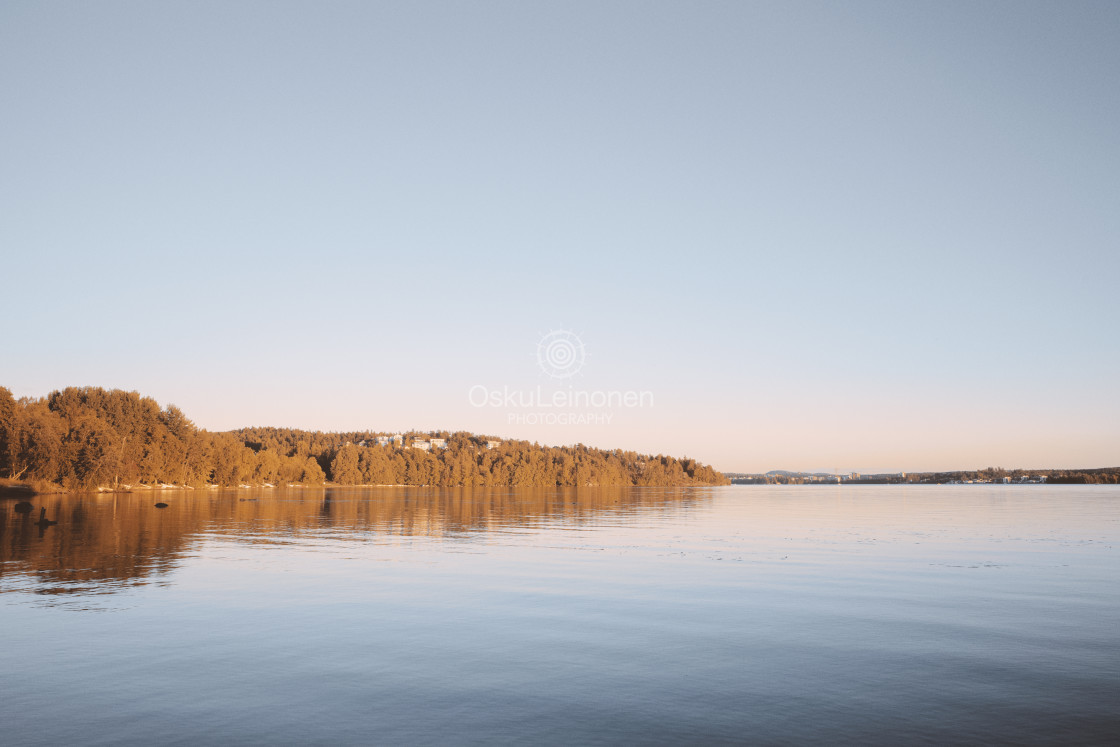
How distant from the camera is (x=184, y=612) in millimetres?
25891

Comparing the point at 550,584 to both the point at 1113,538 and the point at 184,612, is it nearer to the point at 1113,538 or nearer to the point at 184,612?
the point at 184,612

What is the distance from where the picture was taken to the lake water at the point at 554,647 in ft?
47.8

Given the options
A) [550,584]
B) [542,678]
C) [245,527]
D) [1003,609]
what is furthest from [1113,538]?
[245,527]

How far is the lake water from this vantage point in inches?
573

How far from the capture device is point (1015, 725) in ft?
48.0

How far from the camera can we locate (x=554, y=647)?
21.4 meters

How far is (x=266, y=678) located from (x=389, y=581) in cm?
1699

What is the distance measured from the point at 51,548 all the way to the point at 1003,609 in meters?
51.8

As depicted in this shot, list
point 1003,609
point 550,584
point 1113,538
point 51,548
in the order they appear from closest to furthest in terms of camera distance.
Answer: point 1003,609 < point 550,584 < point 51,548 < point 1113,538

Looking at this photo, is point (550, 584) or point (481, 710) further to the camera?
point (550, 584)

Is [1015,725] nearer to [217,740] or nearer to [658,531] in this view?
[217,740]

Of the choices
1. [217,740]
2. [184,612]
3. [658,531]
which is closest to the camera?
[217,740]

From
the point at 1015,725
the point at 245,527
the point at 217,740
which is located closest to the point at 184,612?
the point at 217,740

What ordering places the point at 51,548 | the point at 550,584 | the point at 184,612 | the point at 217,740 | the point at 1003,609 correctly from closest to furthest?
the point at 217,740 < the point at 184,612 < the point at 1003,609 < the point at 550,584 < the point at 51,548
